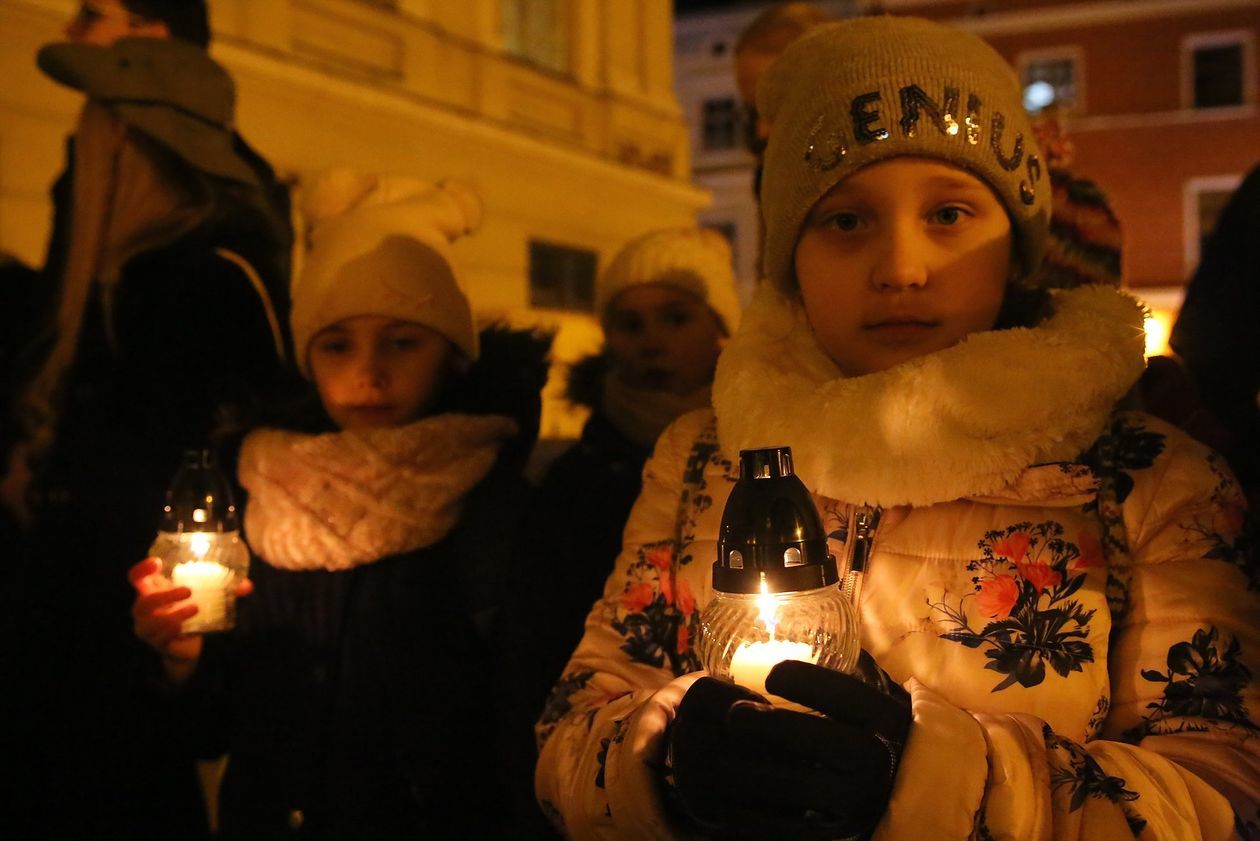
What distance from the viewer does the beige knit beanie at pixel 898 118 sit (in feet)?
4.08

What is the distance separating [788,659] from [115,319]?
2.34 metres

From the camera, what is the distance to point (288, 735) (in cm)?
185

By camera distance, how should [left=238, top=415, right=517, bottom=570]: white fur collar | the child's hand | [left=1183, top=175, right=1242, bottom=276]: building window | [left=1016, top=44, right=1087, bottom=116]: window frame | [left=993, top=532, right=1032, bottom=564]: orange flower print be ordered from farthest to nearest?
1. [left=1016, top=44, right=1087, bottom=116]: window frame
2. [left=1183, top=175, right=1242, bottom=276]: building window
3. [left=238, top=415, right=517, bottom=570]: white fur collar
4. the child's hand
5. [left=993, top=532, right=1032, bottom=564]: orange flower print

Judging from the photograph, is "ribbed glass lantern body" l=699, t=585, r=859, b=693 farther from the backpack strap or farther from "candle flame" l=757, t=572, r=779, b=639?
the backpack strap

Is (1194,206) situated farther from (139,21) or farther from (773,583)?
(773,583)

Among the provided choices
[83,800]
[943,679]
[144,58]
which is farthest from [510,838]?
[144,58]

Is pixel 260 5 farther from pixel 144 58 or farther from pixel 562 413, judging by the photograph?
pixel 562 413

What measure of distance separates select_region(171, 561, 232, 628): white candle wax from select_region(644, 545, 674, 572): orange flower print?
0.88 m

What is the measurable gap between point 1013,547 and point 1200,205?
63.6 feet

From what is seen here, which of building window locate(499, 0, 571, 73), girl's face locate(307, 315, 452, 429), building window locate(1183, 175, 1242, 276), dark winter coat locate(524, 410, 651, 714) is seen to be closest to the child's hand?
girl's face locate(307, 315, 452, 429)

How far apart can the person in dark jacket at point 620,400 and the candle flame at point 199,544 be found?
2.06ft

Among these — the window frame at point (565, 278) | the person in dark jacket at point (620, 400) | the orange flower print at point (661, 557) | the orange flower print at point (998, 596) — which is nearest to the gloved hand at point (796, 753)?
the orange flower print at point (998, 596)

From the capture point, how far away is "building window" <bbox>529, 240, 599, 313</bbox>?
7820mm

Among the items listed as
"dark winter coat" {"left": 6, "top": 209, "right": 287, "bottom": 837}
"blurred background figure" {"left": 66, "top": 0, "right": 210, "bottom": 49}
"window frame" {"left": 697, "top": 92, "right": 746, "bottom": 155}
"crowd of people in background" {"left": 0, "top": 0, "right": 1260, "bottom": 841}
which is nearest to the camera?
"crowd of people in background" {"left": 0, "top": 0, "right": 1260, "bottom": 841}
